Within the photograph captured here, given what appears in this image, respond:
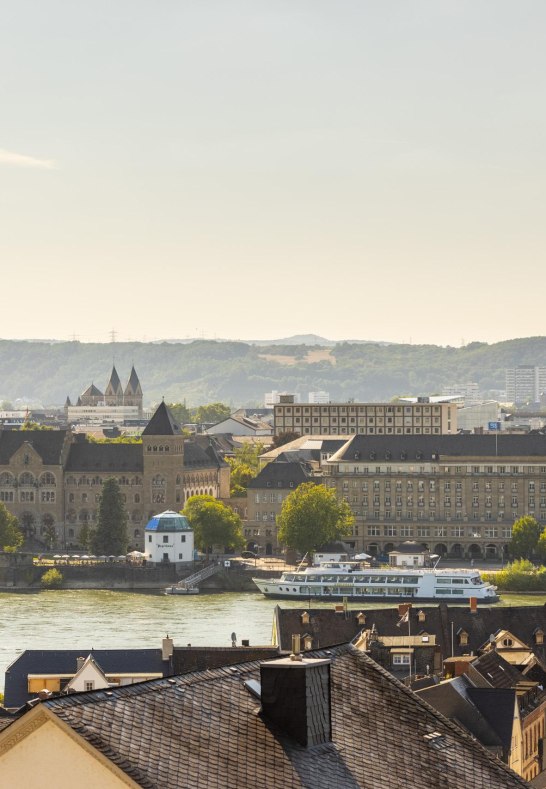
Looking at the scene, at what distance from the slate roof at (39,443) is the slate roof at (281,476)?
42.0ft

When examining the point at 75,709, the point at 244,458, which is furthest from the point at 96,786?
the point at 244,458

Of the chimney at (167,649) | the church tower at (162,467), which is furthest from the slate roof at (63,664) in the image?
the church tower at (162,467)

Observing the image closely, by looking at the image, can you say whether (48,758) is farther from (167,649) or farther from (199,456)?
(199,456)

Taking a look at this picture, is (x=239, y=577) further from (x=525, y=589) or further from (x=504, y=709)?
(x=504, y=709)

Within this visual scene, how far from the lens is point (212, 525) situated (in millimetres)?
117875

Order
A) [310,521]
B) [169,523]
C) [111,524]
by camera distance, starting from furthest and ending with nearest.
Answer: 1. [111,524]
2. [310,521]
3. [169,523]

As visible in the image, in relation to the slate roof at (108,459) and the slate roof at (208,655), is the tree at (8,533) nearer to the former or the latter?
the slate roof at (108,459)

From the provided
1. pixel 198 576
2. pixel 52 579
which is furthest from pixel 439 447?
pixel 52 579

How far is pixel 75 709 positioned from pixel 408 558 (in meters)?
103

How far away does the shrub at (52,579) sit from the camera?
353ft

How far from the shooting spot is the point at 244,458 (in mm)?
164875

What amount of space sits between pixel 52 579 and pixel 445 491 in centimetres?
2704

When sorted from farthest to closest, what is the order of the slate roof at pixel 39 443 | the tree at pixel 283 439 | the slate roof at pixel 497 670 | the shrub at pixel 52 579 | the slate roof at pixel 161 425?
the tree at pixel 283 439 → the slate roof at pixel 39 443 → the slate roof at pixel 161 425 → the shrub at pixel 52 579 → the slate roof at pixel 497 670

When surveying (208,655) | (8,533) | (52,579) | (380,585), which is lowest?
(380,585)
